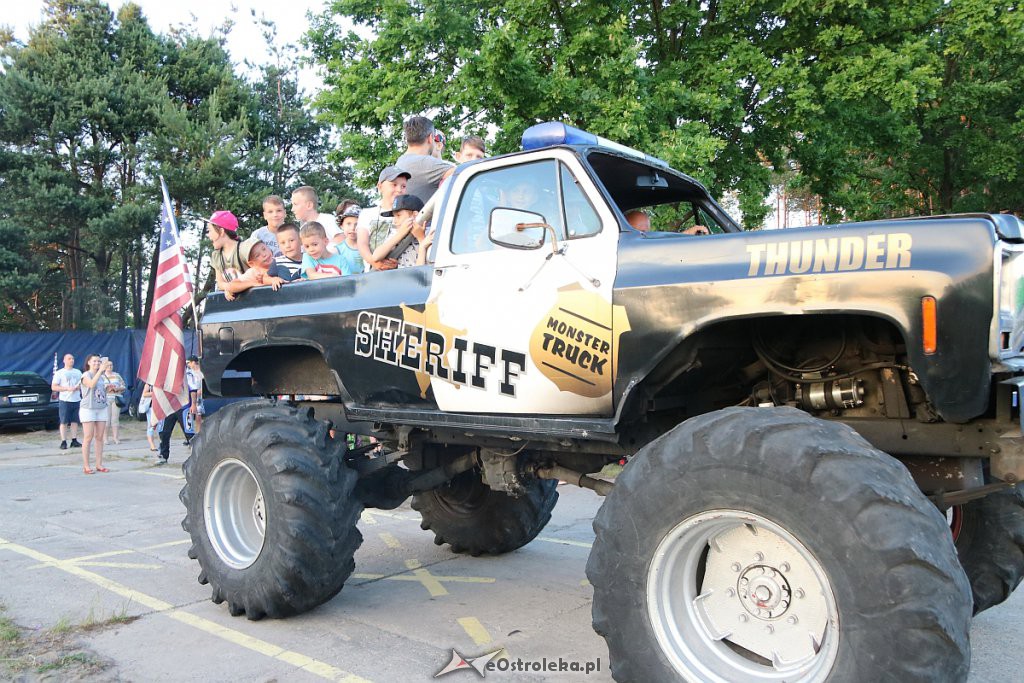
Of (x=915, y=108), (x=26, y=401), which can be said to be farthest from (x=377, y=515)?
(x=26, y=401)

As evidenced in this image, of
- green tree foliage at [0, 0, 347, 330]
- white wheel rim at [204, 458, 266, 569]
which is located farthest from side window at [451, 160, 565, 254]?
green tree foliage at [0, 0, 347, 330]

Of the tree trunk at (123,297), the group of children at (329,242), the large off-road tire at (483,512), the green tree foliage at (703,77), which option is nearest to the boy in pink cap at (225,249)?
the group of children at (329,242)

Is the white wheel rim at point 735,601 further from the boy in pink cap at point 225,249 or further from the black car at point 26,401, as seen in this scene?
the black car at point 26,401

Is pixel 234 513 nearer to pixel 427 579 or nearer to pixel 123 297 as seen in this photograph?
pixel 427 579

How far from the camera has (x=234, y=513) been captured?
5.24m

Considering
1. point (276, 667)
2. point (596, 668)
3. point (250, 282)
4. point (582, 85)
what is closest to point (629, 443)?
point (596, 668)

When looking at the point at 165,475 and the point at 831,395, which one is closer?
the point at 831,395

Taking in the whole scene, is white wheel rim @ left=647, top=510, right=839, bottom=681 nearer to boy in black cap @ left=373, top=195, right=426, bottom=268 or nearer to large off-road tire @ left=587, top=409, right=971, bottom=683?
large off-road tire @ left=587, top=409, right=971, bottom=683

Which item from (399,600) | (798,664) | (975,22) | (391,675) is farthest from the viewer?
(975,22)

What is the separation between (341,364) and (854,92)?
35.8 feet

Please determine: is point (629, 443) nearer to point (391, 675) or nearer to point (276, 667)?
point (391, 675)

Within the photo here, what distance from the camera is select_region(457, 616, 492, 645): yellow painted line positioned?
449cm

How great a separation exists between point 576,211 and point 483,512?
2.94 m

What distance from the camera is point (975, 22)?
1235 centimetres
